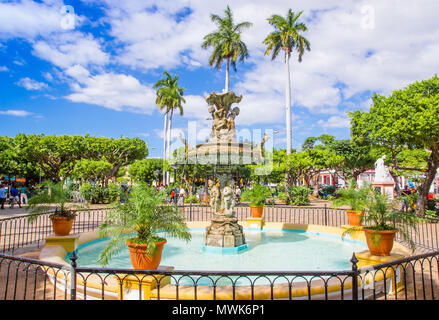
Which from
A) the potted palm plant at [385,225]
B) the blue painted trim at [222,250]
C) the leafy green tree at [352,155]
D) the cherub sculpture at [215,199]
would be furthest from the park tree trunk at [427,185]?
the leafy green tree at [352,155]

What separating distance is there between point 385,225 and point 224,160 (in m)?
4.10

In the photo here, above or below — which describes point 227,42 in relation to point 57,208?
above

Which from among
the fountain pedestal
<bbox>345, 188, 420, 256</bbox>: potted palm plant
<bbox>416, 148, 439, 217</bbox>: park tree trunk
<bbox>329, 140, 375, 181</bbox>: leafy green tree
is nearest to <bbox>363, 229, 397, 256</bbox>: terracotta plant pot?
<bbox>345, 188, 420, 256</bbox>: potted palm plant

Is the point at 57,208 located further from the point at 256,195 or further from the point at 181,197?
the point at 181,197

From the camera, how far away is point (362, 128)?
17.3 metres

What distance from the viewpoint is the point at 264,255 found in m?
7.72

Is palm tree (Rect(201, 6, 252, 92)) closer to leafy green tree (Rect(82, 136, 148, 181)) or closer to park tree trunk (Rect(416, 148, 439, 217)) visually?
leafy green tree (Rect(82, 136, 148, 181))

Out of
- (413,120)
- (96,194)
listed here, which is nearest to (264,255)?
(413,120)

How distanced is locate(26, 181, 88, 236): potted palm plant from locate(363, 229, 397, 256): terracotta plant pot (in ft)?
22.6

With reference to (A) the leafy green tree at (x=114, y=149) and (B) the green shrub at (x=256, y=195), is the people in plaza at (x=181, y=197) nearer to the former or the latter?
(B) the green shrub at (x=256, y=195)

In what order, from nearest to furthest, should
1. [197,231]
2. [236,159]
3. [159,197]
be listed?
[159,197] < [236,159] < [197,231]
